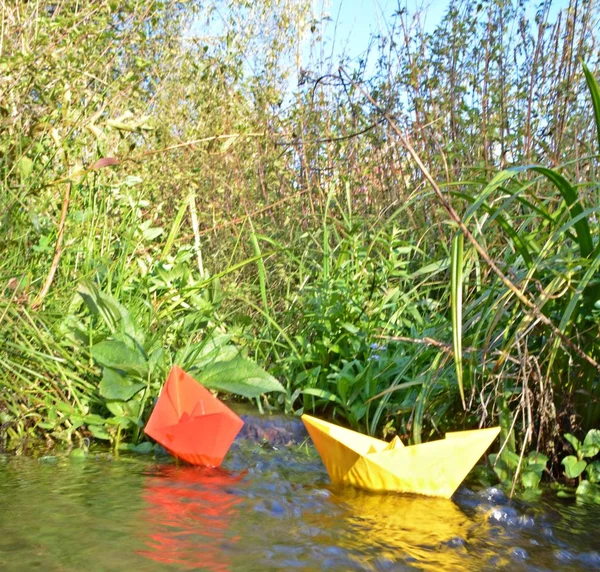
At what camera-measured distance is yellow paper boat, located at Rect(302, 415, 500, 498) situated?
1803 millimetres

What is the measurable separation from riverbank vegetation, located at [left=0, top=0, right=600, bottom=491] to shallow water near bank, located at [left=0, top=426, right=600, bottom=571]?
0.21 m

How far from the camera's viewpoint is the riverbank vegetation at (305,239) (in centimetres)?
202

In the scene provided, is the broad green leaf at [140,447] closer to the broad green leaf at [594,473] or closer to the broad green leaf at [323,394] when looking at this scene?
the broad green leaf at [323,394]

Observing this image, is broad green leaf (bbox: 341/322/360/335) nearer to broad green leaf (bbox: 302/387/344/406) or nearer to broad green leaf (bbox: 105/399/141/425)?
broad green leaf (bbox: 302/387/344/406)

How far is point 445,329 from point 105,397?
1.11 meters

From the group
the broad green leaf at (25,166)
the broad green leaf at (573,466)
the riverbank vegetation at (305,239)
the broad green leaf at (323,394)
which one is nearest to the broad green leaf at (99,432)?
the riverbank vegetation at (305,239)

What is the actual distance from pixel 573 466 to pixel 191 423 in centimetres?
105

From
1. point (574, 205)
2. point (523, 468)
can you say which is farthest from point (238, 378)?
point (574, 205)

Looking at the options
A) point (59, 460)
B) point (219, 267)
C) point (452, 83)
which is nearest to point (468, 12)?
point (452, 83)

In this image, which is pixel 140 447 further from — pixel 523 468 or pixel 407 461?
pixel 523 468

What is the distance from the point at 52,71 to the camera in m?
2.78

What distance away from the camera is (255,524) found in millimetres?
1618

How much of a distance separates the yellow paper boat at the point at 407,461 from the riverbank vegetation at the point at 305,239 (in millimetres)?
110

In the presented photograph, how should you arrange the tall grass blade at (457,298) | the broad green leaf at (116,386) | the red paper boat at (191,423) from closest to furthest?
1. the tall grass blade at (457,298)
2. the red paper boat at (191,423)
3. the broad green leaf at (116,386)
